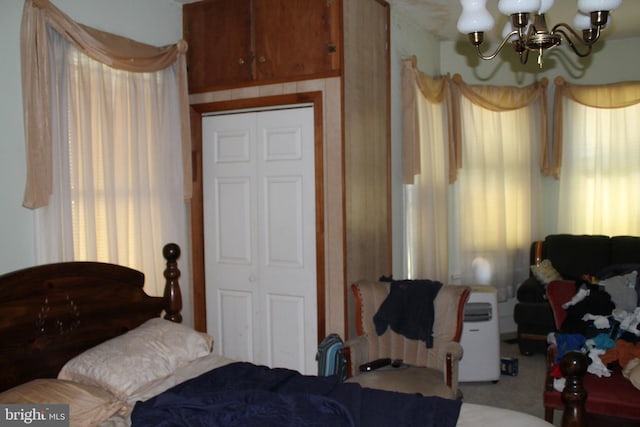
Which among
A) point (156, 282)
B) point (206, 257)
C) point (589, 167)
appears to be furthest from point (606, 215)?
point (156, 282)

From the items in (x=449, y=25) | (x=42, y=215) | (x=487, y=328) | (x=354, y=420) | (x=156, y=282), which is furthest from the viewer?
(x=449, y=25)

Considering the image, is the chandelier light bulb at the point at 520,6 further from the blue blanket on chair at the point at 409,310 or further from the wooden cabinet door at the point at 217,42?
the wooden cabinet door at the point at 217,42

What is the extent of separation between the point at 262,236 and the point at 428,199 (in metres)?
1.51

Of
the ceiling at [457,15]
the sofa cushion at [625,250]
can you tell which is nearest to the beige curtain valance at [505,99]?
the ceiling at [457,15]

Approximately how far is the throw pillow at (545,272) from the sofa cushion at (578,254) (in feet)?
0.28

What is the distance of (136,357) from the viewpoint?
2.63m

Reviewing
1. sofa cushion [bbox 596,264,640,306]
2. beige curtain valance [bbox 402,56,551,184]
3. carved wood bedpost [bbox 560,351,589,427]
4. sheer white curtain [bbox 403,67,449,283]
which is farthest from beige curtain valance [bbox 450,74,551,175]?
carved wood bedpost [bbox 560,351,589,427]

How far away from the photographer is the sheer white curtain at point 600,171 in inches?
206

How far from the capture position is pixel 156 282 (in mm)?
3539

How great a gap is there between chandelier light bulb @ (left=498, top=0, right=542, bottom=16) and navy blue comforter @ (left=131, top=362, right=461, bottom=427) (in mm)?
1567

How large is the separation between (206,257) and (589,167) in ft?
11.9

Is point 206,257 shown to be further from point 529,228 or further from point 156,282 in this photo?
point 529,228

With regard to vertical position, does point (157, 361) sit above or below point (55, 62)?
below

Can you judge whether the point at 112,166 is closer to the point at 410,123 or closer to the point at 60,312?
the point at 60,312
